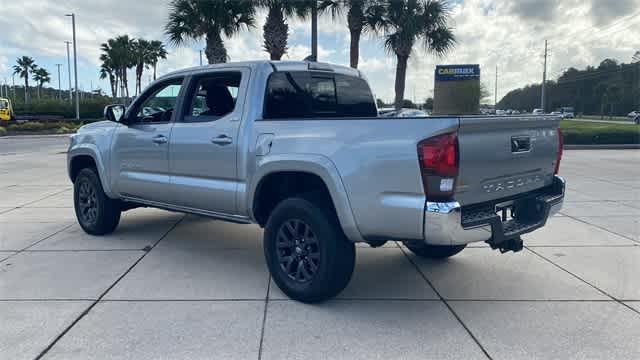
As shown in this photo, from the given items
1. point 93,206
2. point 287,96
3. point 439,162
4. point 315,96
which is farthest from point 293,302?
Result: point 93,206

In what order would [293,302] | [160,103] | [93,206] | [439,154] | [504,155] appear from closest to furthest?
[439,154]
[504,155]
[293,302]
[160,103]
[93,206]

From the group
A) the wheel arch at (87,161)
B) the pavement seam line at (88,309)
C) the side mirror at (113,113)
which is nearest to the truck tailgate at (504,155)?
the pavement seam line at (88,309)

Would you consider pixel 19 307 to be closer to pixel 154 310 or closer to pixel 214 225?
pixel 154 310

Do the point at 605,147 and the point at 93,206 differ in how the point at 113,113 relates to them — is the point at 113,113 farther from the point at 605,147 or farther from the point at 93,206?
the point at 605,147

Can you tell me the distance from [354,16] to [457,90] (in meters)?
5.07

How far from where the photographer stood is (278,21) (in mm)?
19656

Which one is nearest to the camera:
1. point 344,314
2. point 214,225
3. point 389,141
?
point 389,141

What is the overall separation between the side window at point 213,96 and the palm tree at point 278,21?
48.4 ft

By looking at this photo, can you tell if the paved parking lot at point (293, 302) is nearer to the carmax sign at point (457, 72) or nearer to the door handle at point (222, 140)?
the door handle at point (222, 140)

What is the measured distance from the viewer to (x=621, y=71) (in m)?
86.0

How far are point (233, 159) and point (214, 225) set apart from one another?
2803 millimetres

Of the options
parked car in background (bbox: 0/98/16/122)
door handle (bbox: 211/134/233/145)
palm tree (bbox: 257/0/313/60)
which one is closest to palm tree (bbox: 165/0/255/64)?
palm tree (bbox: 257/0/313/60)

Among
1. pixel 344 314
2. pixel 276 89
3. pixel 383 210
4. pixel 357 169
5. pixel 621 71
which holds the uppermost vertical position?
pixel 621 71

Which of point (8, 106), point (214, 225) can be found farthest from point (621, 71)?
point (214, 225)
